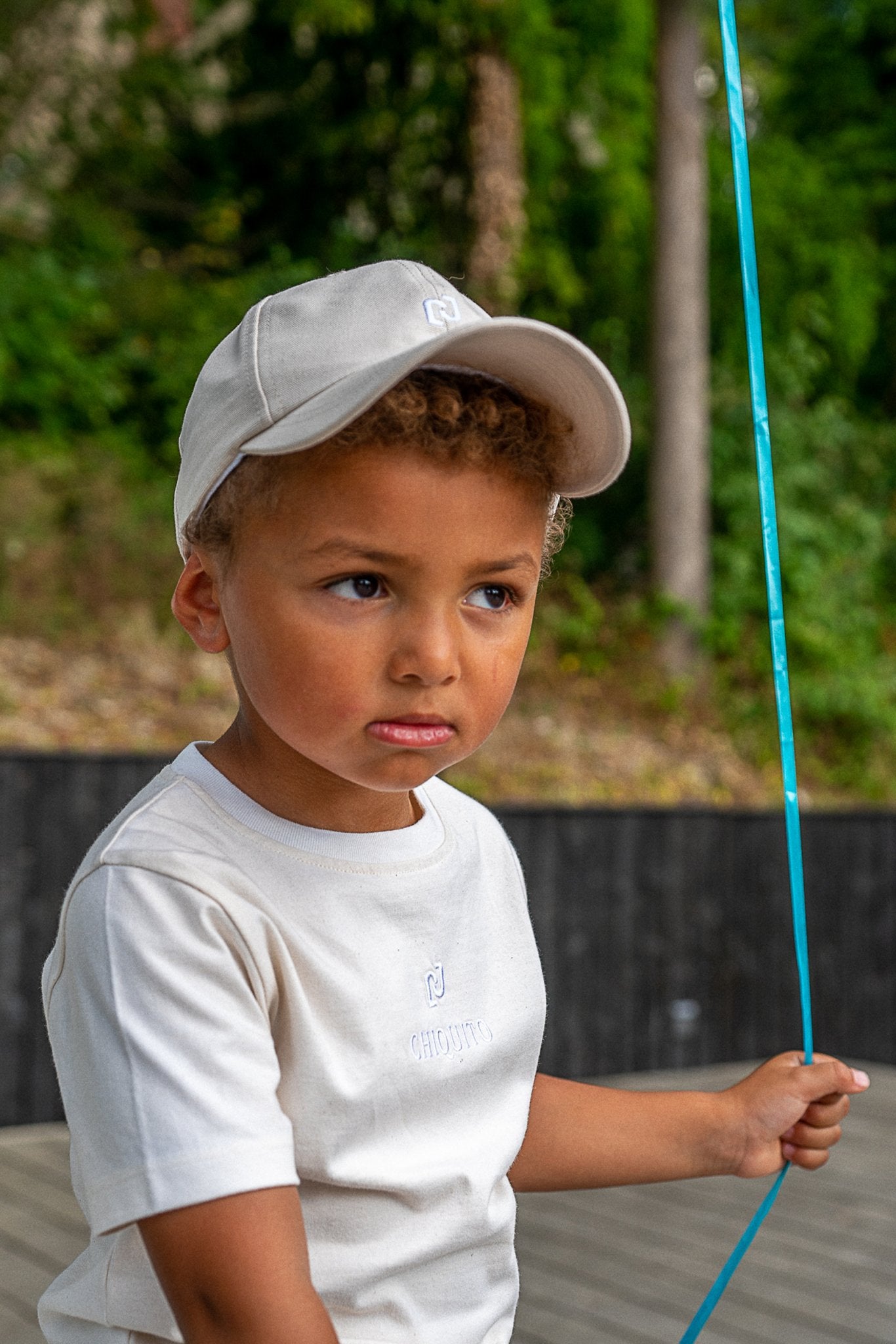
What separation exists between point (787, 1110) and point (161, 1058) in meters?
0.61

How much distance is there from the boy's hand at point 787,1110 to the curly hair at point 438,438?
538mm

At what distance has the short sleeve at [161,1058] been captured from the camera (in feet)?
2.81

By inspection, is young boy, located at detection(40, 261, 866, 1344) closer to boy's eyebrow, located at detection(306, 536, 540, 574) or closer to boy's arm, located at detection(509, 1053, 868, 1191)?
boy's eyebrow, located at detection(306, 536, 540, 574)

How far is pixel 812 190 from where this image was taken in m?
10.2

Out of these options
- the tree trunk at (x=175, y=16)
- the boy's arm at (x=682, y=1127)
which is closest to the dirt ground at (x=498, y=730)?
the tree trunk at (x=175, y=16)

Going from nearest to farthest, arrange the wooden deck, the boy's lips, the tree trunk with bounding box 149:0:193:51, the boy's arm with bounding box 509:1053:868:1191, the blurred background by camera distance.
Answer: the boy's lips < the boy's arm with bounding box 509:1053:868:1191 < the wooden deck < the tree trunk with bounding box 149:0:193:51 < the blurred background

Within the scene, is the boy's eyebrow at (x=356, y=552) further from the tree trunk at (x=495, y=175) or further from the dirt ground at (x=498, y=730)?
the tree trunk at (x=495, y=175)

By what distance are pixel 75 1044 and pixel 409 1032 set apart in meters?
0.21

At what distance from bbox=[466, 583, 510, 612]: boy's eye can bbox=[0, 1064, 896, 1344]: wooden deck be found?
244 cm

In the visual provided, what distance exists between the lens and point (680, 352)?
8891 millimetres

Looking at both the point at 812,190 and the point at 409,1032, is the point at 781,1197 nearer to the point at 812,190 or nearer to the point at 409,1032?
the point at 409,1032

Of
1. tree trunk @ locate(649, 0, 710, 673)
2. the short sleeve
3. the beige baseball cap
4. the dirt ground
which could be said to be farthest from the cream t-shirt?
tree trunk @ locate(649, 0, 710, 673)

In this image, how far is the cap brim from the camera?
900 millimetres

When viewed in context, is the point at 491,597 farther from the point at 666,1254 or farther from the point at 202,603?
the point at 666,1254
